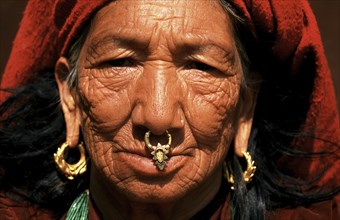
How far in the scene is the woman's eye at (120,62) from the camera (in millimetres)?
2080

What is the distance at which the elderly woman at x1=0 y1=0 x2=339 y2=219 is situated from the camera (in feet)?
6.64

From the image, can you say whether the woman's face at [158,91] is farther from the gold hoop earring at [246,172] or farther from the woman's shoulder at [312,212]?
the woman's shoulder at [312,212]

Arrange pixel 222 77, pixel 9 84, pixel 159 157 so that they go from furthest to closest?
1. pixel 9 84
2. pixel 222 77
3. pixel 159 157

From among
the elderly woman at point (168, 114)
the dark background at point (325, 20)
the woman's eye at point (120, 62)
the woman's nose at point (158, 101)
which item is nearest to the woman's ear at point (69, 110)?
the elderly woman at point (168, 114)

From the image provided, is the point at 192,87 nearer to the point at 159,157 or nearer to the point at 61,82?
the point at 159,157

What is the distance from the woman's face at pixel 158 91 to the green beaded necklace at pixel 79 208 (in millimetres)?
257

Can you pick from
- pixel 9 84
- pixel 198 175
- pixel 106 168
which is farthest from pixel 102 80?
pixel 9 84

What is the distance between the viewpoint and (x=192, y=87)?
6.76ft

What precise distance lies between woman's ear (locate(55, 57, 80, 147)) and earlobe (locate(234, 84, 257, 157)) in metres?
0.55

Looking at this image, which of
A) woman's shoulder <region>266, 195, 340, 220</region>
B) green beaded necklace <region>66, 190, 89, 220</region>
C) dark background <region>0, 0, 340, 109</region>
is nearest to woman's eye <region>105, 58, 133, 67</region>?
green beaded necklace <region>66, 190, 89, 220</region>

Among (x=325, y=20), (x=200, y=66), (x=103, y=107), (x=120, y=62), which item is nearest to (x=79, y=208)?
(x=103, y=107)

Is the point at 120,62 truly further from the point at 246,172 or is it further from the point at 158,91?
the point at 246,172

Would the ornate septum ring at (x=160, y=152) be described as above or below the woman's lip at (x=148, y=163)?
above

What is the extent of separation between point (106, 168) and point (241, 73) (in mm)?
538
